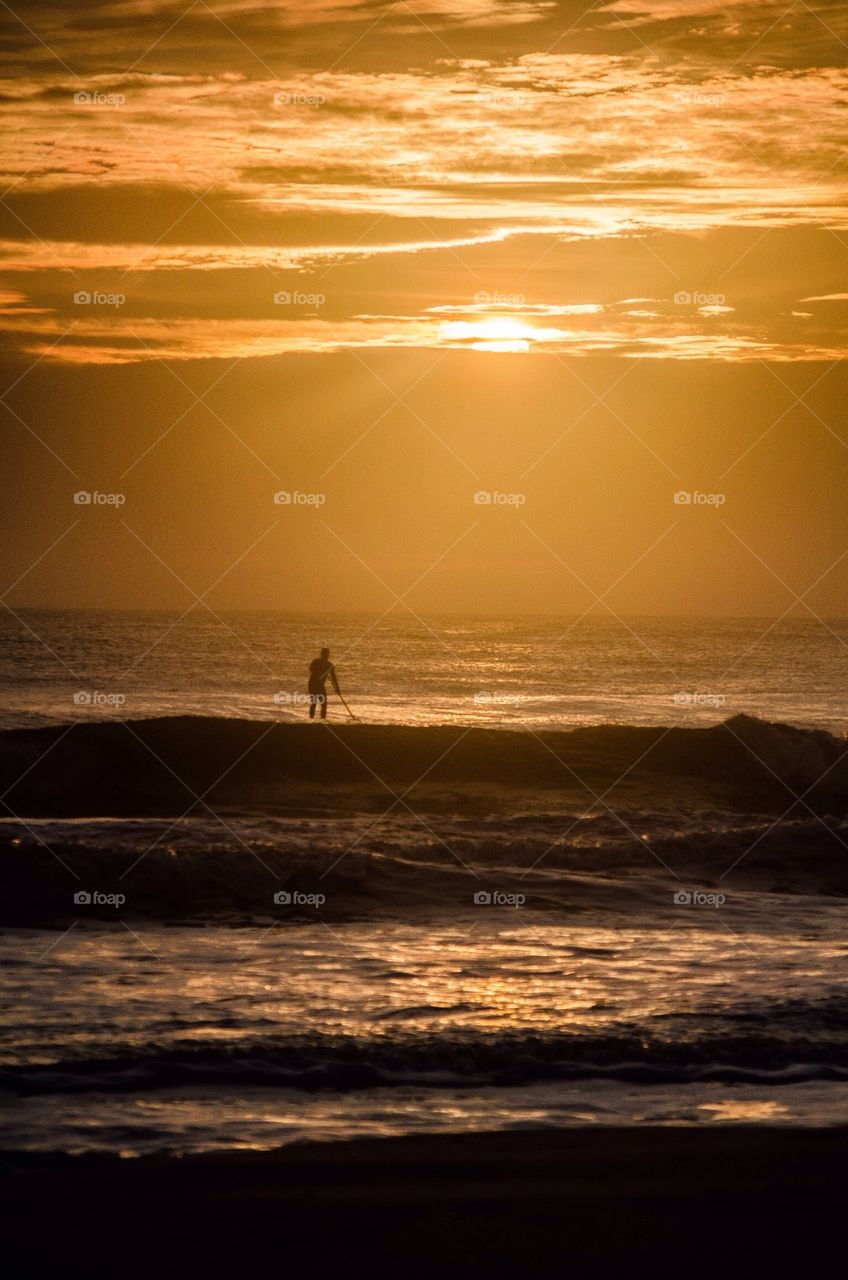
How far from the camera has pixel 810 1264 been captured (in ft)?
18.8

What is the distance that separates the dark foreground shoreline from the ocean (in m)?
0.37

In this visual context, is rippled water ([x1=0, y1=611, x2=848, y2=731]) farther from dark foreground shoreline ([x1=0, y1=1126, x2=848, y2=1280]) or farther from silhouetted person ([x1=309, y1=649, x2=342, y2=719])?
dark foreground shoreline ([x1=0, y1=1126, x2=848, y2=1280])

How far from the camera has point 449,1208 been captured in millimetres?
6320

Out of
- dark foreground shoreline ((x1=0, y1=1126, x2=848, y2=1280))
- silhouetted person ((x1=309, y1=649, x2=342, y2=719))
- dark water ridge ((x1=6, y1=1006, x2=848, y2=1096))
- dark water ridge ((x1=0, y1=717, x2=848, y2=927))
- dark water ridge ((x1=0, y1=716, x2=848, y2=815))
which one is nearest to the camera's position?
dark foreground shoreline ((x1=0, y1=1126, x2=848, y2=1280))

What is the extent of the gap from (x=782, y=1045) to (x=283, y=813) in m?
16.8

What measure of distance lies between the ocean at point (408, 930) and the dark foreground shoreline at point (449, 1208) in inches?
14.6

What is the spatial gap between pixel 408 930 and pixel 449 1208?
7678 mm

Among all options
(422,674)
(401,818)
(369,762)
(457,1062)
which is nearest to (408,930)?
(457,1062)

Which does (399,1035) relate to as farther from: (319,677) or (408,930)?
(319,677)

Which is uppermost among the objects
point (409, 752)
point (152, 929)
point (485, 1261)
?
point (409, 752)

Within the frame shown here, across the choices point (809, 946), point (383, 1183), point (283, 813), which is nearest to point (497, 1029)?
point (383, 1183)

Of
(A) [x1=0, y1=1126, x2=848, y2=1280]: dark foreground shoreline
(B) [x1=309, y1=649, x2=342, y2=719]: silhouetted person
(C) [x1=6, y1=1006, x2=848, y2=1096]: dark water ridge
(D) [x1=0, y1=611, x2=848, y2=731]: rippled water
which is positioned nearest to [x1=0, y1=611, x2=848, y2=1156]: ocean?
(C) [x1=6, y1=1006, x2=848, y2=1096]: dark water ridge

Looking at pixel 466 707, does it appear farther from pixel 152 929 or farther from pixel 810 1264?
pixel 810 1264

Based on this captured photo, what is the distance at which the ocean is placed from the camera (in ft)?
26.3
